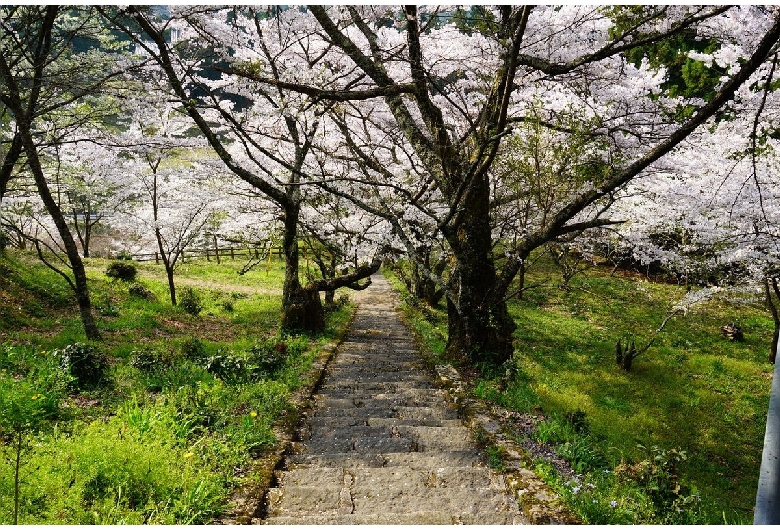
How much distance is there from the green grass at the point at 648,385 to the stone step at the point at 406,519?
63 cm

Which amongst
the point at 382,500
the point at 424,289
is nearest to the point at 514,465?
the point at 382,500

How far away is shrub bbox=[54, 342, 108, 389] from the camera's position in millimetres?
5680

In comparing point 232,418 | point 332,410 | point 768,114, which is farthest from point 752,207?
point 232,418

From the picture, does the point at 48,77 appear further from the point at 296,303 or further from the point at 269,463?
the point at 296,303

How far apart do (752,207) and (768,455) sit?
35.5 ft

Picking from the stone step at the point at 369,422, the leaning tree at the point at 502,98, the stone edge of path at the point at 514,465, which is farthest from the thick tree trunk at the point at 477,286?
the stone step at the point at 369,422

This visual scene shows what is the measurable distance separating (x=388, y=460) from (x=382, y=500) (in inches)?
29.0

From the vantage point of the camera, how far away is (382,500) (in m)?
3.54

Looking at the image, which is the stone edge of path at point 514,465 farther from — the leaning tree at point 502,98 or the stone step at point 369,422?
the leaning tree at point 502,98

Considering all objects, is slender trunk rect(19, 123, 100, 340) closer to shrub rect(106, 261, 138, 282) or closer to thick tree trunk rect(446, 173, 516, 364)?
thick tree trunk rect(446, 173, 516, 364)

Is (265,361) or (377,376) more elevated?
(265,361)

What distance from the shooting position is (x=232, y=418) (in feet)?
16.2

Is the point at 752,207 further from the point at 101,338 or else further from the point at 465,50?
the point at 101,338

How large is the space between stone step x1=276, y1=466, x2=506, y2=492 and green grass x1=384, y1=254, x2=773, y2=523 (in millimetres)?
626
